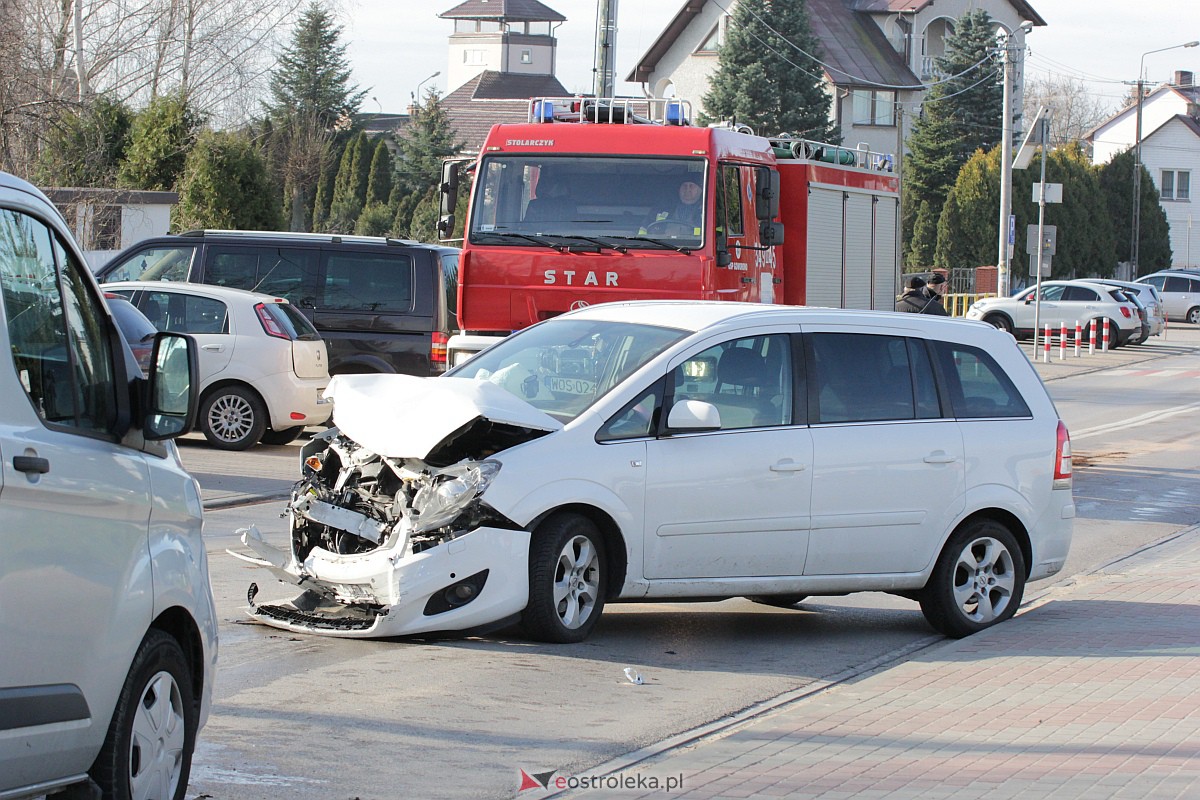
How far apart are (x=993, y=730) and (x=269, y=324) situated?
1103cm

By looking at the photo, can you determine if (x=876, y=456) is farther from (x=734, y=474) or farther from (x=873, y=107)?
(x=873, y=107)

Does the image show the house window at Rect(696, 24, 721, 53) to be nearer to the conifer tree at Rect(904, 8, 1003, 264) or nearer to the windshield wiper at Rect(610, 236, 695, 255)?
the conifer tree at Rect(904, 8, 1003, 264)

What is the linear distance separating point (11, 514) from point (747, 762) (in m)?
3.10

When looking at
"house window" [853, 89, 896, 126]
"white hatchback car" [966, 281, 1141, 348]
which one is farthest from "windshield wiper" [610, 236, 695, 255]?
"house window" [853, 89, 896, 126]

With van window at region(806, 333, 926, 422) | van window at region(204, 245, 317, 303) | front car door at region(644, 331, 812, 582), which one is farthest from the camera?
van window at region(204, 245, 317, 303)

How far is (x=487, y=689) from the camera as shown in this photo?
693cm

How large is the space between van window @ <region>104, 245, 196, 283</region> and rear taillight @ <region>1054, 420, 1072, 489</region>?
11153mm

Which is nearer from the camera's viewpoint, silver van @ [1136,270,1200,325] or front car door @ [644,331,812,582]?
front car door @ [644,331,812,582]

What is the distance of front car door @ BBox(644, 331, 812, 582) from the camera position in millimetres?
7941

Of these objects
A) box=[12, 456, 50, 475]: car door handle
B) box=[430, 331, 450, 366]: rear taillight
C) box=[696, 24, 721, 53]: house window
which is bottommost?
box=[430, 331, 450, 366]: rear taillight

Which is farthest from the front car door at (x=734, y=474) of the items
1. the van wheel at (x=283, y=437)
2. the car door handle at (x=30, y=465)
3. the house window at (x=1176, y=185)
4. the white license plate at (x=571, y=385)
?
the house window at (x=1176, y=185)

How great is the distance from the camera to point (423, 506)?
740 cm

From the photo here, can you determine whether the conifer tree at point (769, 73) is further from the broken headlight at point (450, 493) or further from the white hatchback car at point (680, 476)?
the broken headlight at point (450, 493)

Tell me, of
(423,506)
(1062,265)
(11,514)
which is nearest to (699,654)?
(423,506)
